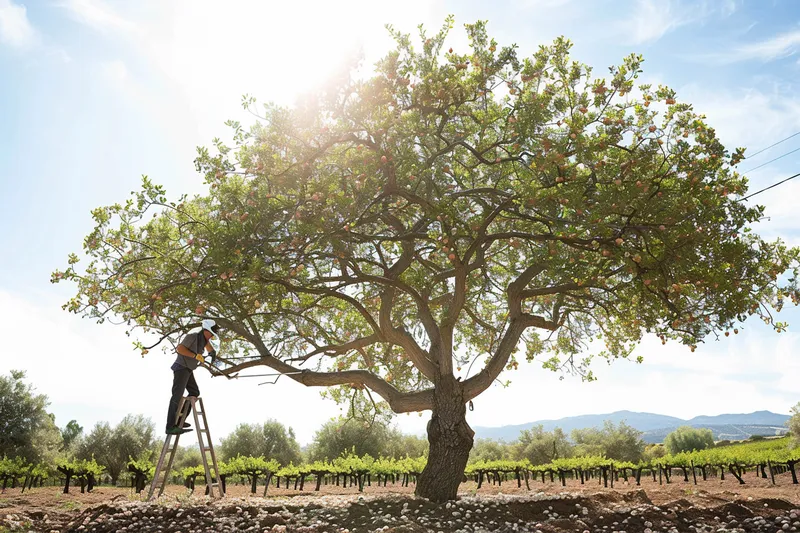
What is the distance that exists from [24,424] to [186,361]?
26.9 metres

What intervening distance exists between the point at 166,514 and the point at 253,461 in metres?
10.2

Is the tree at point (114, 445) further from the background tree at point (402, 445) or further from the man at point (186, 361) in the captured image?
the man at point (186, 361)

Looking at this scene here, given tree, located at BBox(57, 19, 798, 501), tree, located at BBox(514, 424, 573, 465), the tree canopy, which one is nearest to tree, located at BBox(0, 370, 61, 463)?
the tree canopy

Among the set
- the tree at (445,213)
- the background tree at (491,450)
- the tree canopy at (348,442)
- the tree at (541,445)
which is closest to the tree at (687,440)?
the tree at (541,445)

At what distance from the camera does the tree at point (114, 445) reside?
27.4m

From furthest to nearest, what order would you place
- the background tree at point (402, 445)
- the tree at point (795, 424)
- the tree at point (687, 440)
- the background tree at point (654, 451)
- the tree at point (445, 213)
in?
1. the tree at point (687, 440)
2. the background tree at point (654, 451)
3. the background tree at point (402, 445)
4. the tree at point (795, 424)
5. the tree at point (445, 213)

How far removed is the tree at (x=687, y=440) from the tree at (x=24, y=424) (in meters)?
39.1

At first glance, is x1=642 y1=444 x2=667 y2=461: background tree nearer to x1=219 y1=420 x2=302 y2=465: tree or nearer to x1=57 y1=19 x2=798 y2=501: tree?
x1=219 y1=420 x2=302 y2=465: tree

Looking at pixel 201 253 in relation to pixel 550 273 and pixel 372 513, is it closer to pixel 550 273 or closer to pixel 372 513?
pixel 372 513

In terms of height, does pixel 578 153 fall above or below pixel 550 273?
above

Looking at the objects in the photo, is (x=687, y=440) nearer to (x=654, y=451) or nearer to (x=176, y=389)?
(x=654, y=451)

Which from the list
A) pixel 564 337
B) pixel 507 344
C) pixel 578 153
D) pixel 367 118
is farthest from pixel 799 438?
pixel 367 118

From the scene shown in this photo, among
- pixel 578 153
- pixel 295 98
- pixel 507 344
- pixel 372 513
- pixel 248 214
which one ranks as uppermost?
pixel 295 98

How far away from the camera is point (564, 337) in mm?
15406
